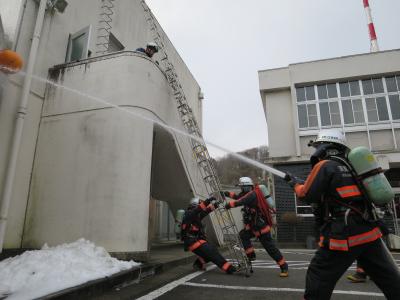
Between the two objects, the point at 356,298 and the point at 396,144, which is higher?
the point at 396,144

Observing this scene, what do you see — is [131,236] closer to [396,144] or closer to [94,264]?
[94,264]

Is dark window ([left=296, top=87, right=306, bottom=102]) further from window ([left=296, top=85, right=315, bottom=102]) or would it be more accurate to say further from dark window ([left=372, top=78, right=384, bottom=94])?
dark window ([left=372, top=78, right=384, bottom=94])

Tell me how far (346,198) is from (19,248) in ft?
20.4

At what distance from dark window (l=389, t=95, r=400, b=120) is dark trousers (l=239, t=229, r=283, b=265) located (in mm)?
15897

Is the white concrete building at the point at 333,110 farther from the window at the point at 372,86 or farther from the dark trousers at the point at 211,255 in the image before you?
the dark trousers at the point at 211,255

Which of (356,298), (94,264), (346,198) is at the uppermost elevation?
(346,198)

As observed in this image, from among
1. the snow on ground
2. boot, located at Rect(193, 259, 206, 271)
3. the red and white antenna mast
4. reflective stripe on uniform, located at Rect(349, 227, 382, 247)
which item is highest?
the red and white antenna mast

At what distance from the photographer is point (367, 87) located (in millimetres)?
19266

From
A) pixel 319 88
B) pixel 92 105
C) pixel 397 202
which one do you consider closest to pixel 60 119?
pixel 92 105

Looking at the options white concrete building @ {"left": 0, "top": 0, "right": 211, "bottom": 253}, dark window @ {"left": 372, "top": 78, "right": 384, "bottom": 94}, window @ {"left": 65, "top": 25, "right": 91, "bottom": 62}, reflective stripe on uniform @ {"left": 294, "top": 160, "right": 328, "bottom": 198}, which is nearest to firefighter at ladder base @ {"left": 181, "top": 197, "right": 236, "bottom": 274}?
white concrete building @ {"left": 0, "top": 0, "right": 211, "bottom": 253}

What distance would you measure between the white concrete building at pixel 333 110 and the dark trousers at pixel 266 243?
1140 cm

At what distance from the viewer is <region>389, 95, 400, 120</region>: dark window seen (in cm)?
1844

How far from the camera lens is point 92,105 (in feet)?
22.4

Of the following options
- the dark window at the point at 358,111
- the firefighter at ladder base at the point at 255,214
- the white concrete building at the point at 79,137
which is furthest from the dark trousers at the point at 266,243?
the dark window at the point at 358,111
